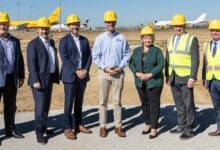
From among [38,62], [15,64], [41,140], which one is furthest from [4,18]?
[41,140]

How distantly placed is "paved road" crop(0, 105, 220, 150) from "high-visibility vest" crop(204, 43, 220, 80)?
1077 mm

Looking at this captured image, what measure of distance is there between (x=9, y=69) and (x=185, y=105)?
312 cm

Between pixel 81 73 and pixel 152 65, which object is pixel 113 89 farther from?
pixel 152 65

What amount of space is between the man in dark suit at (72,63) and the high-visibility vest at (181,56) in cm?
147

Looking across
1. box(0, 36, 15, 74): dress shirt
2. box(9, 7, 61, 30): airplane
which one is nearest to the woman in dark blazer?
box(0, 36, 15, 74): dress shirt

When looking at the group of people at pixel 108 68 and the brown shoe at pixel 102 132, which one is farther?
the brown shoe at pixel 102 132

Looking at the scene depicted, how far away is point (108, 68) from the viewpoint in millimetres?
7355

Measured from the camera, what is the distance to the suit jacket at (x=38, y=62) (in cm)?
702

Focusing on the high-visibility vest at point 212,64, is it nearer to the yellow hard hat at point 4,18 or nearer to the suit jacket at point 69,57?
the suit jacket at point 69,57

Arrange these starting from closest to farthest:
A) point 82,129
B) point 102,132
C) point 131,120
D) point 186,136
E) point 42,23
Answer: point 42,23 → point 186,136 → point 102,132 → point 82,129 → point 131,120

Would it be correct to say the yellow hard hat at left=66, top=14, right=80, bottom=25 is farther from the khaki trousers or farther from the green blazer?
the green blazer

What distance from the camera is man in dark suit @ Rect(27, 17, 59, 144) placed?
704 cm

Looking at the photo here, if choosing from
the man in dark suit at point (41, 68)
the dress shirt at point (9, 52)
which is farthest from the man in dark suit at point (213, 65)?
the dress shirt at point (9, 52)

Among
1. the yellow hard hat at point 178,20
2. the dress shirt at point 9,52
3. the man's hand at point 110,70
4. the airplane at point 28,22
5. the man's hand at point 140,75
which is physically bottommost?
the airplane at point 28,22
